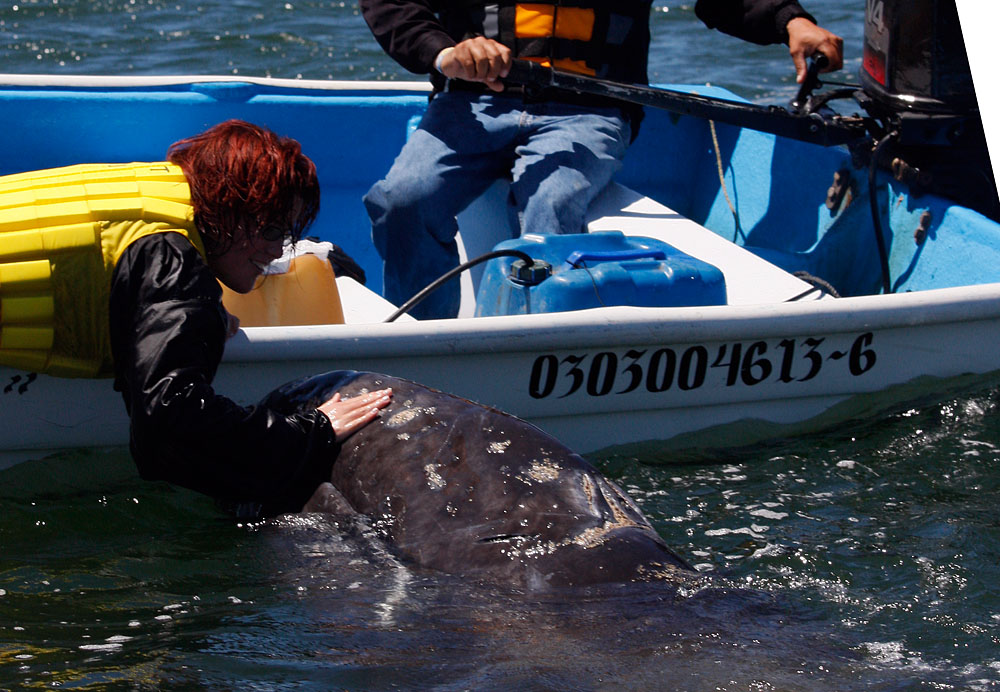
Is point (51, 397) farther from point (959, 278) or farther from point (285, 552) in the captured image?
point (959, 278)

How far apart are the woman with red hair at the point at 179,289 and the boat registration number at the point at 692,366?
37.5 inches

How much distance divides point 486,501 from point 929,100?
9.53ft

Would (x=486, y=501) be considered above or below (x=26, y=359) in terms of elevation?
below

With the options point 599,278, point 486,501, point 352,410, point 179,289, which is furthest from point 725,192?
point 179,289

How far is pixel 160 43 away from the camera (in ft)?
36.0

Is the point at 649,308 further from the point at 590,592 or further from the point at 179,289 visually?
the point at 179,289

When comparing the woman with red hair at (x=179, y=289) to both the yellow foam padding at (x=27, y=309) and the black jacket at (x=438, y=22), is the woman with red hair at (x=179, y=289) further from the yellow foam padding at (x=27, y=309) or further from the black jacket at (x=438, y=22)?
the black jacket at (x=438, y=22)

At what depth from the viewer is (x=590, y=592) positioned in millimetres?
2904

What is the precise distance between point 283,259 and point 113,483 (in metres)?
0.95

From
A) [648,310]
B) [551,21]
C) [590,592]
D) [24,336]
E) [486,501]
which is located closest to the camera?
[590,592]

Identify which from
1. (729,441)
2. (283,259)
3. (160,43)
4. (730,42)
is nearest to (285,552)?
(283,259)

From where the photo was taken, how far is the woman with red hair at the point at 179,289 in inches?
116

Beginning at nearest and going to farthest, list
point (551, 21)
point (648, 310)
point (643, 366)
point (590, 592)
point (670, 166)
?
point (590, 592), point (648, 310), point (643, 366), point (551, 21), point (670, 166)

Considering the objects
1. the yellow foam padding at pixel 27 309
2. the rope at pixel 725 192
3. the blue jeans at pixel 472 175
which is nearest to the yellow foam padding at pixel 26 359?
the yellow foam padding at pixel 27 309
